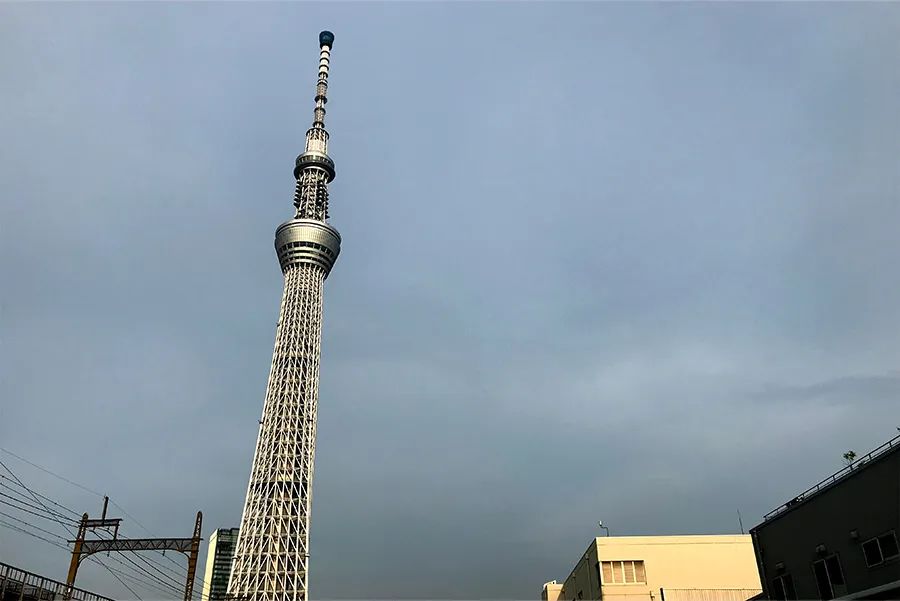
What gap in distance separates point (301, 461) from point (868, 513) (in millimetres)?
79874

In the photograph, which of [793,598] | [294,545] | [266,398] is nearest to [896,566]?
[793,598]

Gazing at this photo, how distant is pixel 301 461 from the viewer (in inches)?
3831

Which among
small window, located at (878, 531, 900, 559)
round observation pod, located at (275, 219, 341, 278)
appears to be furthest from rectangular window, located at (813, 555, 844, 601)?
round observation pod, located at (275, 219, 341, 278)

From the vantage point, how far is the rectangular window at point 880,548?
2691cm

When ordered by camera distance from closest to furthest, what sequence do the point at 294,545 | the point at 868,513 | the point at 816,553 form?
the point at 868,513 → the point at 816,553 → the point at 294,545

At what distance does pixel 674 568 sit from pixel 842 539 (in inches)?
1053

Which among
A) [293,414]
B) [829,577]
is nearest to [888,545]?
[829,577]

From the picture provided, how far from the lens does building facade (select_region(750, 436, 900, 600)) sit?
2702 centimetres

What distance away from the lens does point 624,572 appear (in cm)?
5428

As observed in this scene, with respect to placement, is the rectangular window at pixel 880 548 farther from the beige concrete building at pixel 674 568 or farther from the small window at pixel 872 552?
the beige concrete building at pixel 674 568

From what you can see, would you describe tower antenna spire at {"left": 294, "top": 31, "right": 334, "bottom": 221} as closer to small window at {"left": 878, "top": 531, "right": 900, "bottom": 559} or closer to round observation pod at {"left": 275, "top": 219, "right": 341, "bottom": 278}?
round observation pod at {"left": 275, "top": 219, "right": 341, "bottom": 278}

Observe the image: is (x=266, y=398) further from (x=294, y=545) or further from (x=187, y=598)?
(x=187, y=598)

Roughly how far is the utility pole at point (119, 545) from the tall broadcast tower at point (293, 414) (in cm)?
2665

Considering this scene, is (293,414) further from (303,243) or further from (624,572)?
(624,572)
